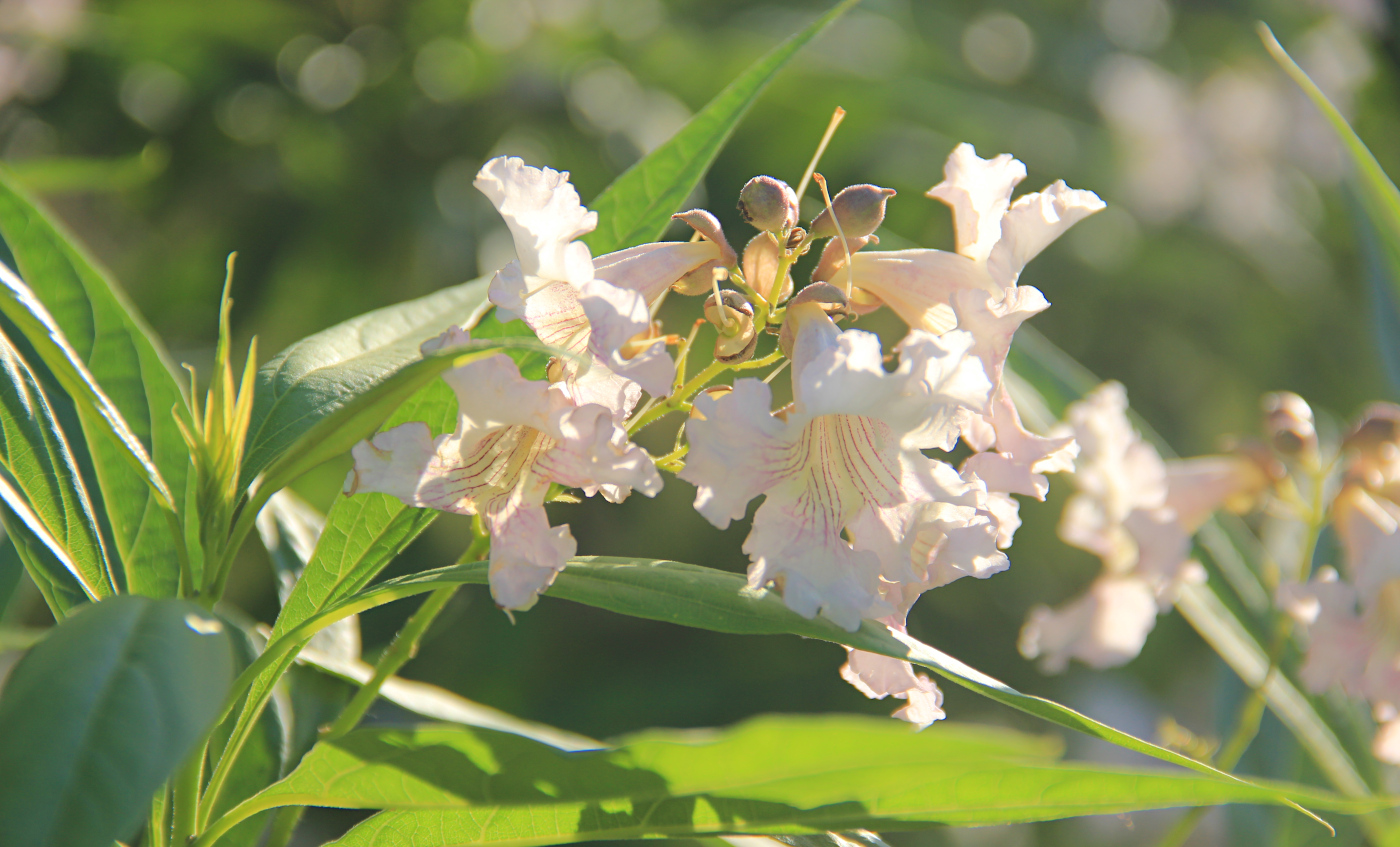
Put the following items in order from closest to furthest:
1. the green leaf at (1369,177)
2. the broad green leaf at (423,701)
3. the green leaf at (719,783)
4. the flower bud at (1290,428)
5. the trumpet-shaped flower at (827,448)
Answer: the green leaf at (719,783) → the trumpet-shaped flower at (827,448) → the broad green leaf at (423,701) → the green leaf at (1369,177) → the flower bud at (1290,428)

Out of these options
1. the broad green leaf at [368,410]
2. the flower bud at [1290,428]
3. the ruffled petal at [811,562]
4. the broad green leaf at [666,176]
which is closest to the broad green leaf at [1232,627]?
the flower bud at [1290,428]

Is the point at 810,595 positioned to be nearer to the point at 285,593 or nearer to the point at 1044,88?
the point at 285,593

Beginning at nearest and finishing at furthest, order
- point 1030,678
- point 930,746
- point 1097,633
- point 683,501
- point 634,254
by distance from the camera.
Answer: point 930,746 → point 634,254 → point 1097,633 → point 683,501 → point 1030,678

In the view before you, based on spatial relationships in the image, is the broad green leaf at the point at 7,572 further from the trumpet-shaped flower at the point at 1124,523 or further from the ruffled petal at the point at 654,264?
the trumpet-shaped flower at the point at 1124,523

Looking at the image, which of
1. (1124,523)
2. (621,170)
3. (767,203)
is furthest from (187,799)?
(621,170)

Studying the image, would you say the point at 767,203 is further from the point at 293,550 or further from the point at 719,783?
the point at 293,550

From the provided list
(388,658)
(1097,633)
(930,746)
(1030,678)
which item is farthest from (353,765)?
(1030,678)

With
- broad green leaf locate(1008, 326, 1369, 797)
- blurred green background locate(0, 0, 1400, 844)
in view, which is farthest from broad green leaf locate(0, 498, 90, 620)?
broad green leaf locate(1008, 326, 1369, 797)

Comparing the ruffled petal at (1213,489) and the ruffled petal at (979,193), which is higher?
the ruffled petal at (979,193)
